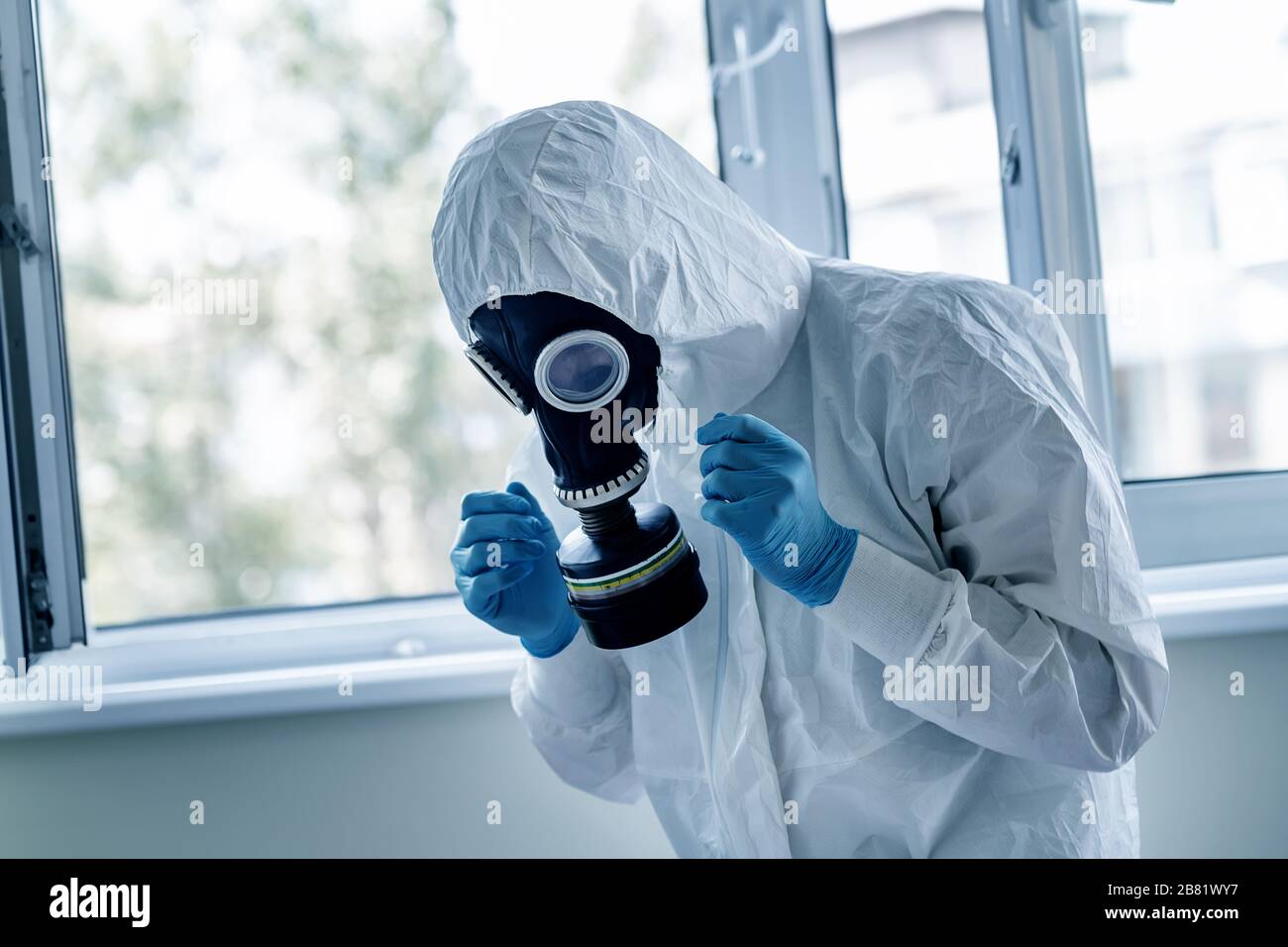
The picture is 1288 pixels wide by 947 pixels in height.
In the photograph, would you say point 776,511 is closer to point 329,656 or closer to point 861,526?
point 861,526

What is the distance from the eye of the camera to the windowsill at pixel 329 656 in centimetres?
145

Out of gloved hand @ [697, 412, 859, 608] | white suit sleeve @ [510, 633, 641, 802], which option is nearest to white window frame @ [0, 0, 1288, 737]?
white suit sleeve @ [510, 633, 641, 802]

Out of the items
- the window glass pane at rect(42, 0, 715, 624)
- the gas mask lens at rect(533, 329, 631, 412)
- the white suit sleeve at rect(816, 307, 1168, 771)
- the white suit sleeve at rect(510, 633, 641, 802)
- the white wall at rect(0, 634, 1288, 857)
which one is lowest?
the white wall at rect(0, 634, 1288, 857)

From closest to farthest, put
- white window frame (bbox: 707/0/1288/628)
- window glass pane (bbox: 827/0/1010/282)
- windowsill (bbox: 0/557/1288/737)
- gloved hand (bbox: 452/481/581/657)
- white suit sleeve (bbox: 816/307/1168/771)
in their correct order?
white suit sleeve (bbox: 816/307/1168/771)
gloved hand (bbox: 452/481/581/657)
windowsill (bbox: 0/557/1288/737)
white window frame (bbox: 707/0/1288/628)
window glass pane (bbox: 827/0/1010/282)

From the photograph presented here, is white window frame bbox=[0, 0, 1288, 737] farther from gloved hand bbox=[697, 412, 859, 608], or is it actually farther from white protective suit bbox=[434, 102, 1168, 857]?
gloved hand bbox=[697, 412, 859, 608]

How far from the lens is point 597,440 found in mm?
943

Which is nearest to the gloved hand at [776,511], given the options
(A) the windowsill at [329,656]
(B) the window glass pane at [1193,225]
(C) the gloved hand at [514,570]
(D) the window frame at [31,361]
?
(C) the gloved hand at [514,570]

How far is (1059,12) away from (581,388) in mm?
1203

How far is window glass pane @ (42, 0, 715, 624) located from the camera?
175cm

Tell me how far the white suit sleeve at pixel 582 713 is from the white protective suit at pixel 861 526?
0.09 meters

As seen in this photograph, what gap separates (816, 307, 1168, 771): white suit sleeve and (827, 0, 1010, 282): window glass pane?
0.84 m

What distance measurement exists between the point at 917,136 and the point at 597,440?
43.6 inches

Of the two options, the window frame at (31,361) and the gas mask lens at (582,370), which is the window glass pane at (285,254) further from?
the gas mask lens at (582,370)

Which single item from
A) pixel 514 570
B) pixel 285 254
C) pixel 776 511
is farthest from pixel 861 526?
pixel 285 254
